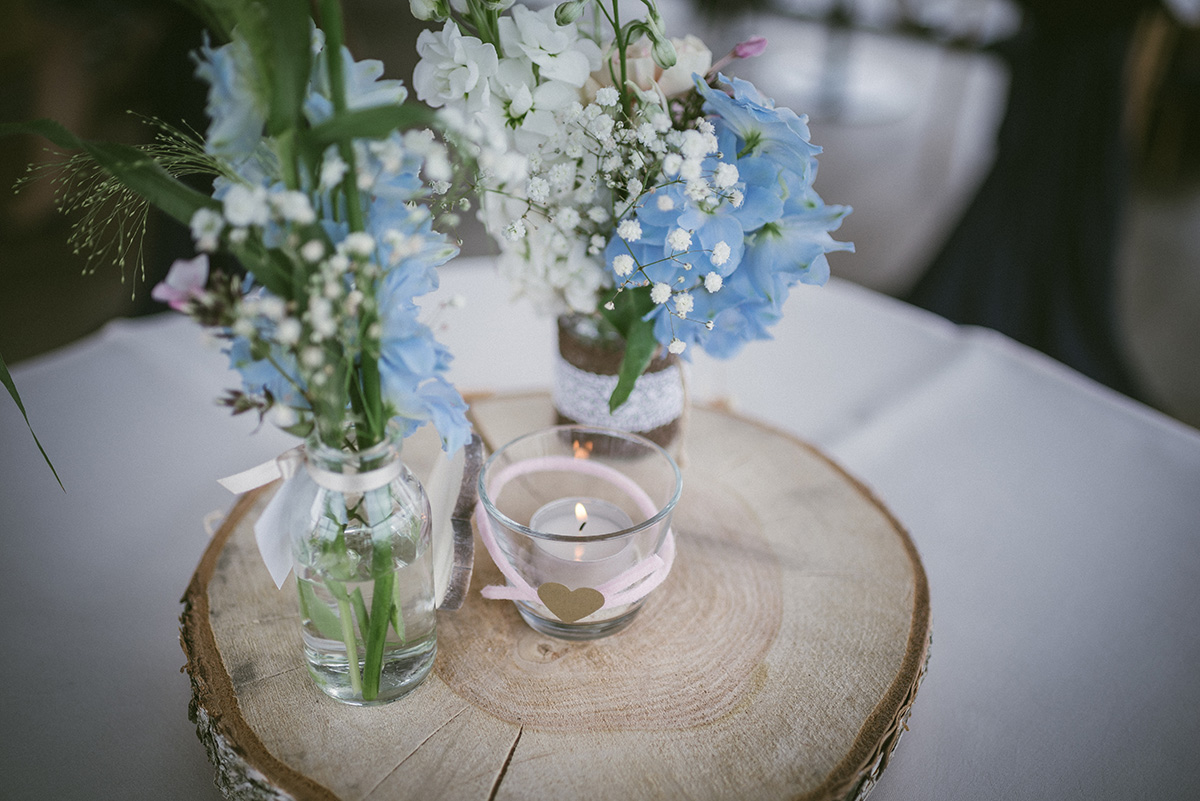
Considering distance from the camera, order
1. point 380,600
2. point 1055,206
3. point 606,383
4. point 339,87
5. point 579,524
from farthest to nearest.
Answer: point 1055,206 < point 606,383 < point 579,524 < point 380,600 < point 339,87

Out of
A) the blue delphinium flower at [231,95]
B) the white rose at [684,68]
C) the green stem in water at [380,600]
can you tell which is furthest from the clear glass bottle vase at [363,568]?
the white rose at [684,68]

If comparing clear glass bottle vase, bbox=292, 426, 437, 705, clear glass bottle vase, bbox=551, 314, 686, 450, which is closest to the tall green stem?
clear glass bottle vase, bbox=292, 426, 437, 705

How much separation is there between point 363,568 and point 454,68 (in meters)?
0.47

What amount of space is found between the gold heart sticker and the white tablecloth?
38cm

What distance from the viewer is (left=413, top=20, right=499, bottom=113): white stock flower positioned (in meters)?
0.73

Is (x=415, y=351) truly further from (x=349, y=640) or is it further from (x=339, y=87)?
Result: (x=349, y=640)

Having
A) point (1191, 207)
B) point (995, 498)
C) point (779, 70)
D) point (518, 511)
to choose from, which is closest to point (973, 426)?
point (995, 498)

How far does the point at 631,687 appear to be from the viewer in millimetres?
784

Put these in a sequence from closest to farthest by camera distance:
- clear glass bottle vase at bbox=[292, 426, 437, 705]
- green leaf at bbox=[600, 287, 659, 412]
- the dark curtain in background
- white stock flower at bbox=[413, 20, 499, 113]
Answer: clear glass bottle vase at bbox=[292, 426, 437, 705] < white stock flower at bbox=[413, 20, 499, 113] < green leaf at bbox=[600, 287, 659, 412] < the dark curtain in background

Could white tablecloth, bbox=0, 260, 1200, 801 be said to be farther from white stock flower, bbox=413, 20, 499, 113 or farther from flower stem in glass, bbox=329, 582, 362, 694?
white stock flower, bbox=413, 20, 499, 113

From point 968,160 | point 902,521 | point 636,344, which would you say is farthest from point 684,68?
point 968,160

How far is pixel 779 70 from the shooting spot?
4742 mm

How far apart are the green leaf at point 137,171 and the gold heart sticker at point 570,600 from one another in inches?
17.4

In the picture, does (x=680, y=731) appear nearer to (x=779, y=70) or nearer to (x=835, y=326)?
(x=835, y=326)
